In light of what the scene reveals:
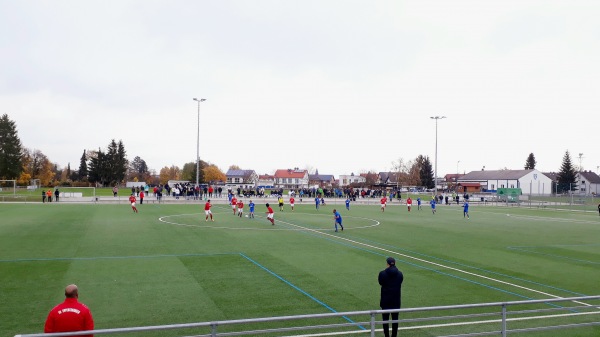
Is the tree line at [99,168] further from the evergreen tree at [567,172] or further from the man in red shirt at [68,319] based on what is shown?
the man in red shirt at [68,319]

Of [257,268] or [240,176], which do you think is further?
[240,176]

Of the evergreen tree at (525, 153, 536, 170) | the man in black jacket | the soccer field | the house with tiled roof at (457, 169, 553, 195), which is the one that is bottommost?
the soccer field

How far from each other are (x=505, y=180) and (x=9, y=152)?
378ft

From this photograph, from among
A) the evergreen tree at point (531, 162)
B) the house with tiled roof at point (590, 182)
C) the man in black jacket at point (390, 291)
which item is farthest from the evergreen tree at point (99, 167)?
the house with tiled roof at point (590, 182)

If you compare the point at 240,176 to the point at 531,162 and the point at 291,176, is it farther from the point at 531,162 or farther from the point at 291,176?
the point at 531,162

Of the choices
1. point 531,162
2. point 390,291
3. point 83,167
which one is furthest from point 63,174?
point 390,291

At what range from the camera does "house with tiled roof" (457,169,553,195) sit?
113 m

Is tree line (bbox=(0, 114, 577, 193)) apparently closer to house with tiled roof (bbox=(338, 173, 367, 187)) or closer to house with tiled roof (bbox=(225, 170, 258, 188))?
house with tiled roof (bbox=(225, 170, 258, 188))

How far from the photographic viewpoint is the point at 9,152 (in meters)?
95.3

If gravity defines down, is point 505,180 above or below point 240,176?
below

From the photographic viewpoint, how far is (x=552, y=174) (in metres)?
151

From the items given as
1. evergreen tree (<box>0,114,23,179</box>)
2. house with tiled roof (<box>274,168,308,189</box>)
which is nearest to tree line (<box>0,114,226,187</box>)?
evergreen tree (<box>0,114,23,179</box>)

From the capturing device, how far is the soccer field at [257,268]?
41.1 feet

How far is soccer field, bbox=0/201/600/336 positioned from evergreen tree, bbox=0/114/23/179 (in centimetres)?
7472
